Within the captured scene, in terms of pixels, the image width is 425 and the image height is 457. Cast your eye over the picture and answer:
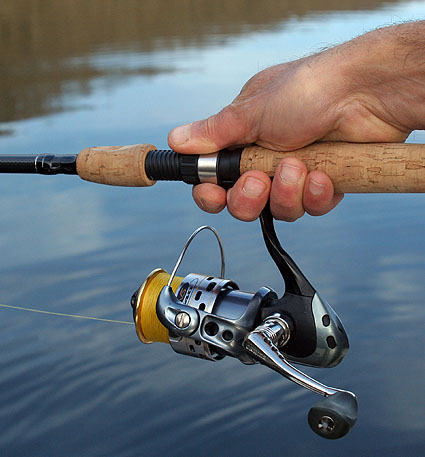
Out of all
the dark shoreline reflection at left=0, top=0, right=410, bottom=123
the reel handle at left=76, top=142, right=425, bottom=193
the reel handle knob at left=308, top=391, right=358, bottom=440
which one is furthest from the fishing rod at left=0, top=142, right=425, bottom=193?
the dark shoreline reflection at left=0, top=0, right=410, bottom=123

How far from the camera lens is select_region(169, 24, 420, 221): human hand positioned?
1.74 m

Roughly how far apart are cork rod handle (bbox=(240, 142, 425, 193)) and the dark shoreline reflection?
15.5 ft

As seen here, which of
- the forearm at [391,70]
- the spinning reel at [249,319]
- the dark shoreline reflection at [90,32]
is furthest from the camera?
the dark shoreline reflection at [90,32]

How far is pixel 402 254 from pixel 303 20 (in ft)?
30.1

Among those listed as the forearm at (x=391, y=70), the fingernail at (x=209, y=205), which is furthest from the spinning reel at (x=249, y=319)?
the forearm at (x=391, y=70)

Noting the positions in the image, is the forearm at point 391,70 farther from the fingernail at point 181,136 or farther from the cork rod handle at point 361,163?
the fingernail at point 181,136

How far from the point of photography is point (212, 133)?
1777 millimetres

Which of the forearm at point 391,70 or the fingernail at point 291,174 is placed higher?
the forearm at point 391,70

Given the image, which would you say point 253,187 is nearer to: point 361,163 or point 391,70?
point 361,163

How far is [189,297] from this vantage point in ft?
5.46

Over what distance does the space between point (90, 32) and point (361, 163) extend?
9586 millimetres

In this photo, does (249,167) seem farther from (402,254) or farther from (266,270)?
(402,254)

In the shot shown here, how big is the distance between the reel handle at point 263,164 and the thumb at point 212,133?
23mm

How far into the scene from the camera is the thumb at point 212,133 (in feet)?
5.82
